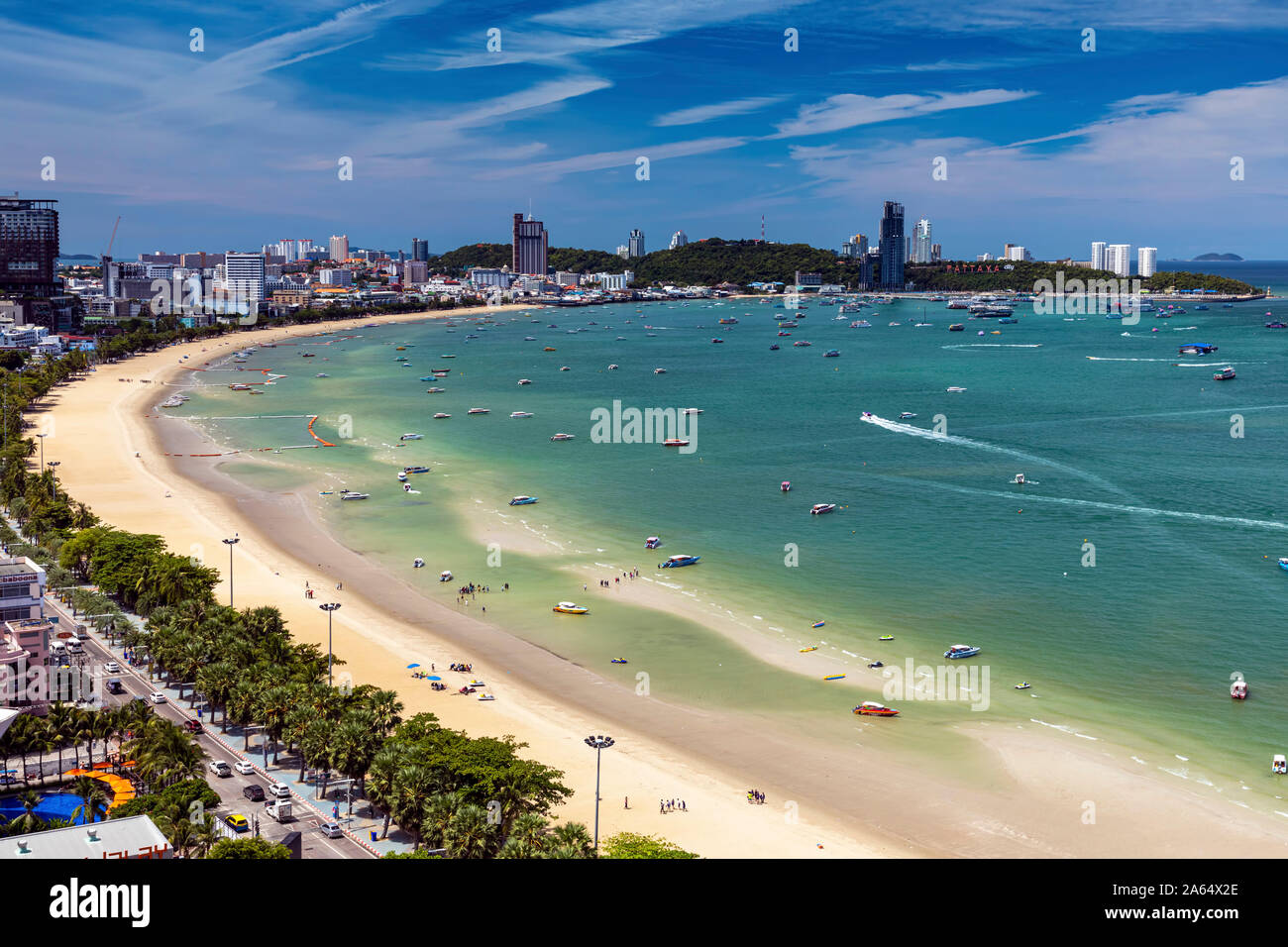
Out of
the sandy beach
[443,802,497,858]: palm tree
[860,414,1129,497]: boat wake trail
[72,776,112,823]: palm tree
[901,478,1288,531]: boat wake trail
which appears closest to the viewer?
[443,802,497,858]: palm tree

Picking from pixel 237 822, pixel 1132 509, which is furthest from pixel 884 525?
pixel 237 822

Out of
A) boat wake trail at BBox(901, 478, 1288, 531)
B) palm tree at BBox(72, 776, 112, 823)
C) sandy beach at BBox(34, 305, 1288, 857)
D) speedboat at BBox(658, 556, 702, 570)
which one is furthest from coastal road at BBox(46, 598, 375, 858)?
boat wake trail at BBox(901, 478, 1288, 531)

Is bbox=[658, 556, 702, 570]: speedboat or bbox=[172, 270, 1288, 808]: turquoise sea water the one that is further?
bbox=[658, 556, 702, 570]: speedboat

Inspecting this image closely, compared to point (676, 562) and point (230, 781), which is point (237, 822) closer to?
point (230, 781)

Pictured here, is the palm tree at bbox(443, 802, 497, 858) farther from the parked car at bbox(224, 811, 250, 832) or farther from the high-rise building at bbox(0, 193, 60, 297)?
the high-rise building at bbox(0, 193, 60, 297)
